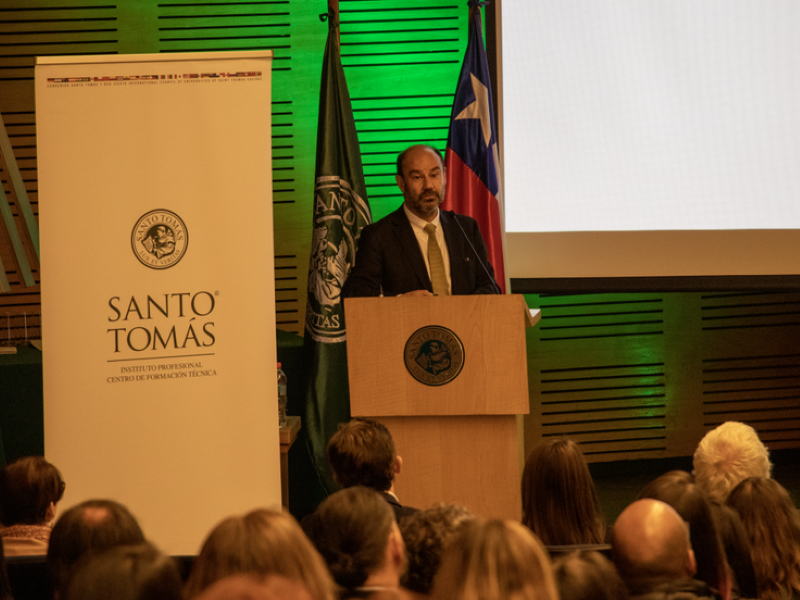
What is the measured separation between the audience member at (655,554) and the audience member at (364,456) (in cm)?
83

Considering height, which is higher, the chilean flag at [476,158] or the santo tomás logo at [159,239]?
the chilean flag at [476,158]

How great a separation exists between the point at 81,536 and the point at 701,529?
1319mm

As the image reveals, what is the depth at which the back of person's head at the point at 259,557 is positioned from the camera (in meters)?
1.13

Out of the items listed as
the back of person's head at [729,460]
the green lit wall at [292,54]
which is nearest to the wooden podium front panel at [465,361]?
the back of person's head at [729,460]

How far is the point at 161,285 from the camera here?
2.68 m

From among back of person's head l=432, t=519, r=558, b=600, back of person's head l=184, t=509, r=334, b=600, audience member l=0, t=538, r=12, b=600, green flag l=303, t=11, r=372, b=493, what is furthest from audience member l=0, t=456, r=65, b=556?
green flag l=303, t=11, r=372, b=493

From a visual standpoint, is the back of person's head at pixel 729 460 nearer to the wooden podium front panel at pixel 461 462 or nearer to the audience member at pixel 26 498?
the wooden podium front panel at pixel 461 462

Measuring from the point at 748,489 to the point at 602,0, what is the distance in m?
3.20

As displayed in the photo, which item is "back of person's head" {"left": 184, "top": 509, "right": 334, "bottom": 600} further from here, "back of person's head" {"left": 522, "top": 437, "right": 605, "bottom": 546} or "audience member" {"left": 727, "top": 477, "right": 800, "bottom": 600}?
"audience member" {"left": 727, "top": 477, "right": 800, "bottom": 600}

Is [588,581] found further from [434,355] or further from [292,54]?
[292,54]

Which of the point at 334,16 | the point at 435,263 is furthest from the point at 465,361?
the point at 334,16

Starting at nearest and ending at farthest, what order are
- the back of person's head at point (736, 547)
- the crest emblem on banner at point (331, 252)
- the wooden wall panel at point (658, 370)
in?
the back of person's head at point (736, 547) < the crest emblem on banner at point (331, 252) < the wooden wall panel at point (658, 370)

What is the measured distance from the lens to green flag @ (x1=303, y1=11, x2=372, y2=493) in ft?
13.0

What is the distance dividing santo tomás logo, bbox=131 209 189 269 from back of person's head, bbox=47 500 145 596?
49.0 inches
